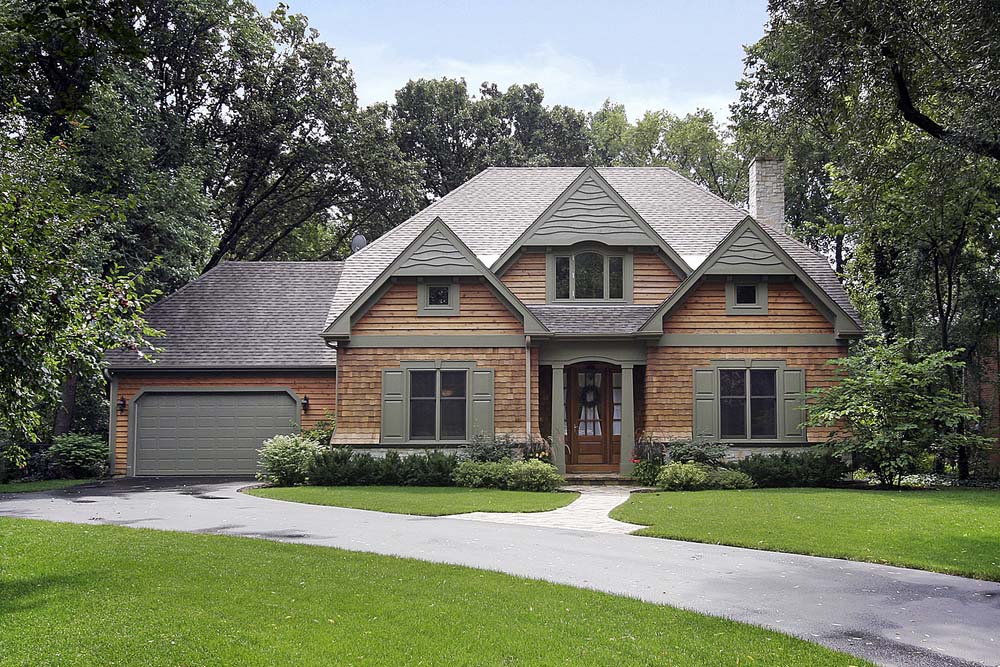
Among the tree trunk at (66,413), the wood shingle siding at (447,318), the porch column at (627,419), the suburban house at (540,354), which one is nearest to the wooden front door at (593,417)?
the suburban house at (540,354)

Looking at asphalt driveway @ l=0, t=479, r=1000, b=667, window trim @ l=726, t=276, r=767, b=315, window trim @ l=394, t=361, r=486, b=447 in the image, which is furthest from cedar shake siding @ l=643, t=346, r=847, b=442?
asphalt driveway @ l=0, t=479, r=1000, b=667

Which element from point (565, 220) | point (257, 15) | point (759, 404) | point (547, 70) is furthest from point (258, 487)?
point (547, 70)

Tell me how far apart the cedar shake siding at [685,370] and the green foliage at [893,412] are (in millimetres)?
1143

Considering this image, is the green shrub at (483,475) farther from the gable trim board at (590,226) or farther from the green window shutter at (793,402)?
the green window shutter at (793,402)

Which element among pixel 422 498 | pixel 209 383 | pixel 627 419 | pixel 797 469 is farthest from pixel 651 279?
pixel 209 383

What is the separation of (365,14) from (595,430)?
1334 cm

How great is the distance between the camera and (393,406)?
21.5 meters

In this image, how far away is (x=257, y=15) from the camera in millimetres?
32375

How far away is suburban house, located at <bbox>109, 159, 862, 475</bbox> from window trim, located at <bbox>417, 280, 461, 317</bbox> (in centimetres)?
5

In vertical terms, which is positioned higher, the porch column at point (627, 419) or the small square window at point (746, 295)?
the small square window at point (746, 295)

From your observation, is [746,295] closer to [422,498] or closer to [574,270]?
[574,270]

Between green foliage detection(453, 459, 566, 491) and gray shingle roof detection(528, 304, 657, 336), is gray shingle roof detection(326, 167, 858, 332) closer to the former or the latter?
gray shingle roof detection(528, 304, 657, 336)

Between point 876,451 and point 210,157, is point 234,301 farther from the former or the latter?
point 876,451

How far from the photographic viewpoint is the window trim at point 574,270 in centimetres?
2242
